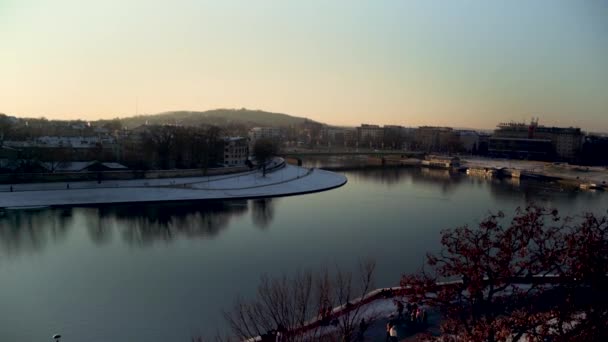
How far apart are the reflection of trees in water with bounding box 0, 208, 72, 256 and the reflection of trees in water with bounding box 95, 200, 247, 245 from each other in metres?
0.72

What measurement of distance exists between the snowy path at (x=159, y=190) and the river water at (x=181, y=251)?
76 cm

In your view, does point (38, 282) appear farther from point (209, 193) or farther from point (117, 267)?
point (209, 193)

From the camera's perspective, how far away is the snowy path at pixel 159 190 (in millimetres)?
11328

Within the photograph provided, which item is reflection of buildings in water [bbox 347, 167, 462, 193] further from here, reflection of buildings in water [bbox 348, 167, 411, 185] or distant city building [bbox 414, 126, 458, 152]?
distant city building [bbox 414, 126, 458, 152]

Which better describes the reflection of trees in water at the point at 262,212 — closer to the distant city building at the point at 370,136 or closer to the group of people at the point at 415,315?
the group of people at the point at 415,315

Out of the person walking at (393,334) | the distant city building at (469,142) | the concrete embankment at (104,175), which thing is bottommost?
the person walking at (393,334)

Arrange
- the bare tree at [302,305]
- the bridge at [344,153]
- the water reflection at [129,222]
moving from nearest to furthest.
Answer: the bare tree at [302,305] < the water reflection at [129,222] < the bridge at [344,153]

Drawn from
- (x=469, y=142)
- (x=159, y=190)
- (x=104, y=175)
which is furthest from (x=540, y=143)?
(x=104, y=175)

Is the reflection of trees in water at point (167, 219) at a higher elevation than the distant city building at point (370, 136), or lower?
lower

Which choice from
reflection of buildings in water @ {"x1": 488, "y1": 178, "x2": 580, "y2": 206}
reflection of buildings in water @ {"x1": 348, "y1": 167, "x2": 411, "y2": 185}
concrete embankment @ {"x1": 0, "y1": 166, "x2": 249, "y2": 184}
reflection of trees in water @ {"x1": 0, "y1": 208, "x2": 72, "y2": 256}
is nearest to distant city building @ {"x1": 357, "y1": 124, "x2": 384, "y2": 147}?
reflection of buildings in water @ {"x1": 348, "y1": 167, "x2": 411, "y2": 185}

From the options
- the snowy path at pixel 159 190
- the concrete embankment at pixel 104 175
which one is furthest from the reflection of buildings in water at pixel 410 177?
the concrete embankment at pixel 104 175

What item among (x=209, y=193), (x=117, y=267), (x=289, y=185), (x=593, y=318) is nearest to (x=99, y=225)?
(x=117, y=267)

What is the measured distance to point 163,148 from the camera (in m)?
15.7

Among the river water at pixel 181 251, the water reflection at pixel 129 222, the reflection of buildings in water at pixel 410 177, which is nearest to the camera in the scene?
the river water at pixel 181 251
